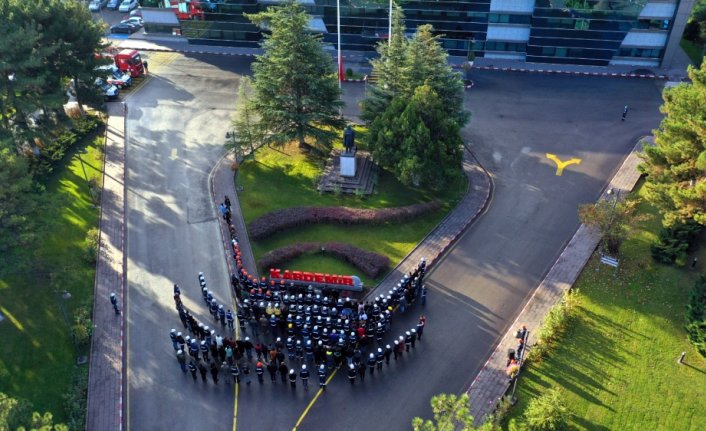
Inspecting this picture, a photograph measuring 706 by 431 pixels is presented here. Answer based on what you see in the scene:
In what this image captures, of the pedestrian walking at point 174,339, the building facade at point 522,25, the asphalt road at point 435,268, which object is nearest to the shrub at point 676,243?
the asphalt road at point 435,268

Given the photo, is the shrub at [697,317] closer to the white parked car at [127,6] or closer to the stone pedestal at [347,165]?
the stone pedestal at [347,165]

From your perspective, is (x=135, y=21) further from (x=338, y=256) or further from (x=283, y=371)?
(x=283, y=371)

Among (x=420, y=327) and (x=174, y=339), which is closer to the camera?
(x=174, y=339)

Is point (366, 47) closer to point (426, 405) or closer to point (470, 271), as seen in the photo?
point (470, 271)

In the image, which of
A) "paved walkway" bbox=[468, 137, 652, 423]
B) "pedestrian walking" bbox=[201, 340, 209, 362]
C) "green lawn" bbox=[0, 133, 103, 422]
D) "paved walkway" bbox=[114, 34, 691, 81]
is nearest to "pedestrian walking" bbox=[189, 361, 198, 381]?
"pedestrian walking" bbox=[201, 340, 209, 362]

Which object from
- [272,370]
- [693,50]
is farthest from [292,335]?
[693,50]

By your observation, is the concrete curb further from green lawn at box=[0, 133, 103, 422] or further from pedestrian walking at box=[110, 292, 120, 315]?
pedestrian walking at box=[110, 292, 120, 315]
